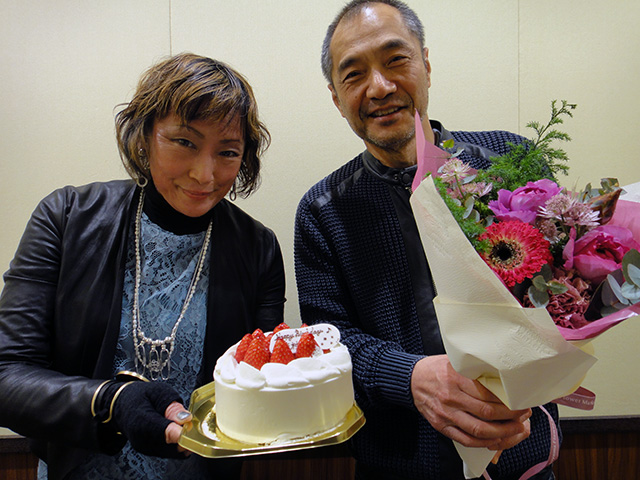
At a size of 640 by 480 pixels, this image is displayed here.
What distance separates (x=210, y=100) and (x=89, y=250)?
601 mm

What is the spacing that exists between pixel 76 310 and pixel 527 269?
1.25m

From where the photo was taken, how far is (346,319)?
4.64 ft

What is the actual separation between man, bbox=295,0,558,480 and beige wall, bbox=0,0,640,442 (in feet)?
1.98

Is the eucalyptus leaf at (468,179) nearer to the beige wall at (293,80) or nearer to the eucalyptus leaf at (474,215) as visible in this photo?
the eucalyptus leaf at (474,215)

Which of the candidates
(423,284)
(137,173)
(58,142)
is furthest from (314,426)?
(58,142)

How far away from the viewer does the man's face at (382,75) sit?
4.48 feet

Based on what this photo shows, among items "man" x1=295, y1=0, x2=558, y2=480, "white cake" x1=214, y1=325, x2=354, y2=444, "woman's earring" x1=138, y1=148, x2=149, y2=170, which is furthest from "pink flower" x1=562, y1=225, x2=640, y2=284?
"woman's earring" x1=138, y1=148, x2=149, y2=170

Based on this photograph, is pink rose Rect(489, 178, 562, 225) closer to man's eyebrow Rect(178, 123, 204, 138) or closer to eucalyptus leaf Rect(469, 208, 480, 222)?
eucalyptus leaf Rect(469, 208, 480, 222)

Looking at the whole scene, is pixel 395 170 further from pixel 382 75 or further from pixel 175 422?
pixel 175 422

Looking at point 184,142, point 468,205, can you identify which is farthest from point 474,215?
point 184,142

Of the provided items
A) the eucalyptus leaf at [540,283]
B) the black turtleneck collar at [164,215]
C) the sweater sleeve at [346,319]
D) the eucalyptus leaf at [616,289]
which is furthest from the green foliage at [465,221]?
the black turtleneck collar at [164,215]

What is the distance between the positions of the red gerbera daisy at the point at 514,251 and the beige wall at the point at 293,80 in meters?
1.41

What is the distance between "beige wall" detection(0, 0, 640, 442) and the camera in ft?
6.70

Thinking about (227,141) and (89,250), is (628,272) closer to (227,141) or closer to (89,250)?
(227,141)
